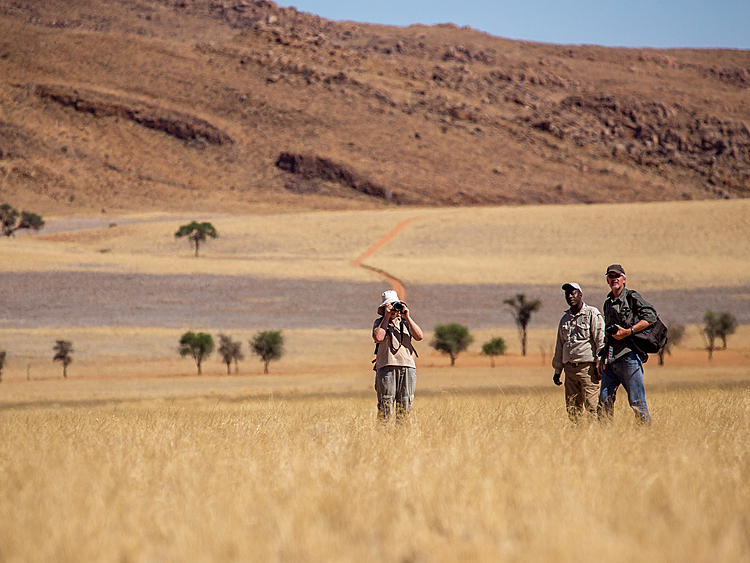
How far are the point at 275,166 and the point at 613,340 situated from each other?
114451 mm

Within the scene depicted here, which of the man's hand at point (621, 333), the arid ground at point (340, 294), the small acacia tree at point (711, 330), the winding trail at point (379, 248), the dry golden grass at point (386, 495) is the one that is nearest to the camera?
the dry golden grass at point (386, 495)

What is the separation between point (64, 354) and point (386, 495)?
32.2m

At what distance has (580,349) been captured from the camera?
777 cm

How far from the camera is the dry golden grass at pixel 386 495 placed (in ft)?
12.0

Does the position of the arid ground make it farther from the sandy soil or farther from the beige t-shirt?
the beige t-shirt

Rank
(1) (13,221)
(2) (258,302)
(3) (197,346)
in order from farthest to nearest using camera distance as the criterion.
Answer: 1. (1) (13,221)
2. (2) (258,302)
3. (3) (197,346)

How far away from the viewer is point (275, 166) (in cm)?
11881

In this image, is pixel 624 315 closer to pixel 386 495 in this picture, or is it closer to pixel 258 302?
pixel 386 495

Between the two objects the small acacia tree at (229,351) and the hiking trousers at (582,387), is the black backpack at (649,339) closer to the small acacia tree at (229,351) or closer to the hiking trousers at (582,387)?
the hiking trousers at (582,387)

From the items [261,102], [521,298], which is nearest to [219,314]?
[521,298]

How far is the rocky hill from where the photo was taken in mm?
110875

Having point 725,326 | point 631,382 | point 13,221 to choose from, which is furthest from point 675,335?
point 13,221

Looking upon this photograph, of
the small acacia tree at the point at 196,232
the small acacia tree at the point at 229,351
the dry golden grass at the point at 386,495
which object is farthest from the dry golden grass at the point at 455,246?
the dry golden grass at the point at 386,495

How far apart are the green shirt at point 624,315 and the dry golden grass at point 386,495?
89 cm
